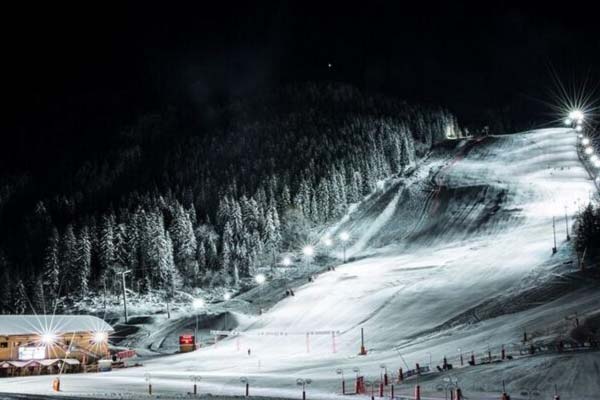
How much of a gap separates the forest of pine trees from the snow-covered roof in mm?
32427

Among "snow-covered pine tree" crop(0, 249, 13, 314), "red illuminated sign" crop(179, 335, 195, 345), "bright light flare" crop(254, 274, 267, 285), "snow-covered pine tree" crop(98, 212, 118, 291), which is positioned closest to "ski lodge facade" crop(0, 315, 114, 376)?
"red illuminated sign" crop(179, 335, 195, 345)

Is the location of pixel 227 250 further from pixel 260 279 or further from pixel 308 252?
pixel 308 252

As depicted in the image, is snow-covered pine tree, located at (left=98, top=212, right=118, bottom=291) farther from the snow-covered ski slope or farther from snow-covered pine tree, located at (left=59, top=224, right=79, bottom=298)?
the snow-covered ski slope

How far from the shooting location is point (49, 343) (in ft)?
182

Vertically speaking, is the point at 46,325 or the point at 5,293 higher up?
the point at 5,293

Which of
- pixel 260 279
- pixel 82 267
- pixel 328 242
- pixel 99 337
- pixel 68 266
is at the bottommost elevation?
pixel 99 337

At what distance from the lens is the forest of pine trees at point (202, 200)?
94.8m

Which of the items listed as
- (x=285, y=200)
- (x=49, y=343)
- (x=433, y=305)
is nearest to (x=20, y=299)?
(x=49, y=343)

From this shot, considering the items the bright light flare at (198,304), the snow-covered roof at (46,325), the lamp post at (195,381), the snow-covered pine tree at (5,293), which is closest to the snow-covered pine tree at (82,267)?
the snow-covered pine tree at (5,293)

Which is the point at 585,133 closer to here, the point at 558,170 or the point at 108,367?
the point at 558,170

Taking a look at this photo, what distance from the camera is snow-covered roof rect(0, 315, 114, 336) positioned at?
55.5 metres

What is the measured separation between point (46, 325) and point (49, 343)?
7.64 ft

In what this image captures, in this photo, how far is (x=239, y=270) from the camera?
9625 centimetres

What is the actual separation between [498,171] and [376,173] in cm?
2574
